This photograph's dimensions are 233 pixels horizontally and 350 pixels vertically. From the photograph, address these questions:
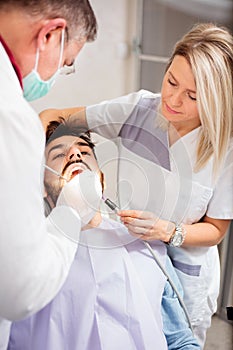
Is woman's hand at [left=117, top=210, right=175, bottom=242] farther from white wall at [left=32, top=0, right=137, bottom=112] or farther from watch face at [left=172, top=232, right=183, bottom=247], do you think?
white wall at [left=32, top=0, right=137, bottom=112]

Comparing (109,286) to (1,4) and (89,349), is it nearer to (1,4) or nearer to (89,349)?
(89,349)

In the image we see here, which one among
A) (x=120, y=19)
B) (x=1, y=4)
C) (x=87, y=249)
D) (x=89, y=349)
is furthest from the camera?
(x=120, y=19)

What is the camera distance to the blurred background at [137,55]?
1.55 m

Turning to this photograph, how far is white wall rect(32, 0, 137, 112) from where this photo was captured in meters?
1.64

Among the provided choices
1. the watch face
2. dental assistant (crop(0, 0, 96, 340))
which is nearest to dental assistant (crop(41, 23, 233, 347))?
the watch face

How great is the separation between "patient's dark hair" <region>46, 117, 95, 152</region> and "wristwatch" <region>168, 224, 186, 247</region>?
1.00ft

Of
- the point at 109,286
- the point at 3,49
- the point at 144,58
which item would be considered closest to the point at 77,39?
the point at 3,49

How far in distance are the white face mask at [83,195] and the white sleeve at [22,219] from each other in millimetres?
220

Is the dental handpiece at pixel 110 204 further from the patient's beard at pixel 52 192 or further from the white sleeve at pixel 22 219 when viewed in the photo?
the white sleeve at pixel 22 219

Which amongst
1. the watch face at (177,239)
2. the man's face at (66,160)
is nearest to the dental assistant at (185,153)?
the watch face at (177,239)

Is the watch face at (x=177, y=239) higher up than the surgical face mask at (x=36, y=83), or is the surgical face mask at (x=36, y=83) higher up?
the surgical face mask at (x=36, y=83)

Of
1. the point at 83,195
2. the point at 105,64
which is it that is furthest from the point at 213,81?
the point at 105,64

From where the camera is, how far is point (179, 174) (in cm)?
109

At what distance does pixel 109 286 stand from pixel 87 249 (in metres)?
0.12
